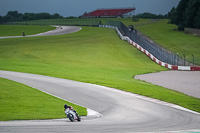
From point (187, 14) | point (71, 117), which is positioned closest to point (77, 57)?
point (71, 117)

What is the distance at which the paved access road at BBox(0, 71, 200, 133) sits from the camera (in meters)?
14.8

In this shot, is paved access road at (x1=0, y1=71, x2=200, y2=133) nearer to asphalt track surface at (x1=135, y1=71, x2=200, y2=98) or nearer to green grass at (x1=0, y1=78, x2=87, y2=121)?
green grass at (x1=0, y1=78, x2=87, y2=121)

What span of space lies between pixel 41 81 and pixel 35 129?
1406 cm

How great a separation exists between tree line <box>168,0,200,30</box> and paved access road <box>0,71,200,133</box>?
61698 millimetres

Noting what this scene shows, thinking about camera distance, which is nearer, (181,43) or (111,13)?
(181,43)

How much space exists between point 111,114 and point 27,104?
12.9 ft

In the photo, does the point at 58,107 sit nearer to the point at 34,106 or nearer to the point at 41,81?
the point at 34,106

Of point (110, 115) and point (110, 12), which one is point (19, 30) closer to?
point (110, 115)

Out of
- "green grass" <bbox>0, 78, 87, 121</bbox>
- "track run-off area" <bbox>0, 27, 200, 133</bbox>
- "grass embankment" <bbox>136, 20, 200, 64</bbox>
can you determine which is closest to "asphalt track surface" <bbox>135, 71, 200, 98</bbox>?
"track run-off area" <bbox>0, 27, 200, 133</bbox>

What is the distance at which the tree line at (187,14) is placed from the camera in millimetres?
85938

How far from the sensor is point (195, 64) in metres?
50.0

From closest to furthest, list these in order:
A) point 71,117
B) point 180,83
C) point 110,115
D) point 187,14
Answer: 1. point 71,117
2. point 110,115
3. point 180,83
4. point 187,14

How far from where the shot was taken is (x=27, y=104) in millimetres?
18781

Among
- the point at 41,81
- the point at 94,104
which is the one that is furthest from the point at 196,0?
the point at 94,104
